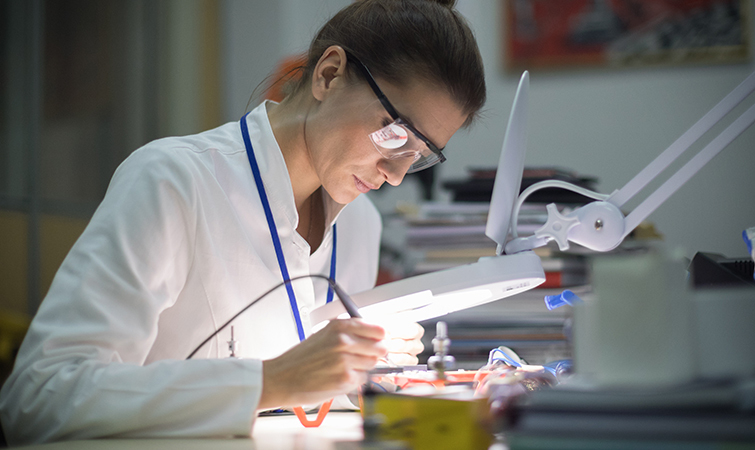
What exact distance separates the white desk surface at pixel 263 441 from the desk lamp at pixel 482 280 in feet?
0.57

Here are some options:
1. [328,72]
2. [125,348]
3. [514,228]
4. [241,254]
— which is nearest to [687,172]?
[514,228]

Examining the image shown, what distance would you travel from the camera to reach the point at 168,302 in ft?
3.42

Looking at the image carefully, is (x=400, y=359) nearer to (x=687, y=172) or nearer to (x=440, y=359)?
(x=440, y=359)

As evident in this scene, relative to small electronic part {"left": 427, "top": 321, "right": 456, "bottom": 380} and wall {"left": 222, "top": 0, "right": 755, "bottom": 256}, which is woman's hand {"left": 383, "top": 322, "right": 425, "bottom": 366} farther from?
wall {"left": 222, "top": 0, "right": 755, "bottom": 256}

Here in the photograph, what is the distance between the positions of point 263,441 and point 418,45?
2.36 feet

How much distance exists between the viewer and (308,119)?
49.8 inches

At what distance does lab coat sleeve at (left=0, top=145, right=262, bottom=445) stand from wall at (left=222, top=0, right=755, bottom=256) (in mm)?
1503

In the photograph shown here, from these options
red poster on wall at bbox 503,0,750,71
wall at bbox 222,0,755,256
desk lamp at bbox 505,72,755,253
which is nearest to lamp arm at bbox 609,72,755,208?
desk lamp at bbox 505,72,755,253

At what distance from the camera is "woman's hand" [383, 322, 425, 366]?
118 centimetres

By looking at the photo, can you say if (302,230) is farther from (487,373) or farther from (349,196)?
(487,373)

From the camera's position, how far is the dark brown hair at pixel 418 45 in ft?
3.65

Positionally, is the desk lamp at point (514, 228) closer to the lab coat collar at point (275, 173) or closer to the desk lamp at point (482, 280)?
the desk lamp at point (482, 280)

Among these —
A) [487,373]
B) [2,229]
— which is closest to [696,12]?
[487,373]

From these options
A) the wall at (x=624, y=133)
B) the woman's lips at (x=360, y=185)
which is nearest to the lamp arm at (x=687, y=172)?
the woman's lips at (x=360, y=185)
